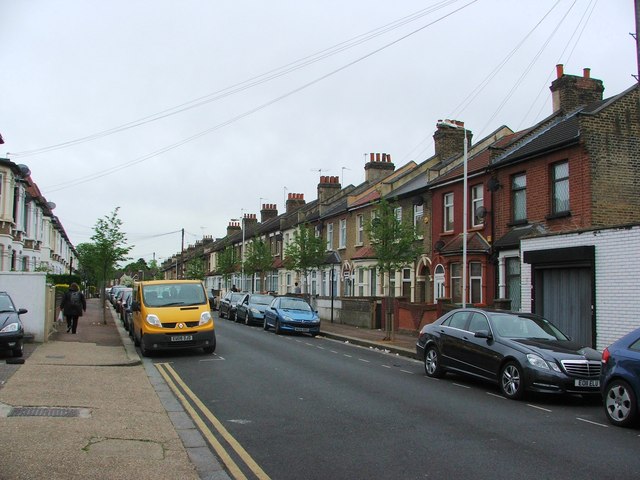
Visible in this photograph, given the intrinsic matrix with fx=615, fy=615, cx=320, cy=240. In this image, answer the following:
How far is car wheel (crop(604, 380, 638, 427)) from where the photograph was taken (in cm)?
819

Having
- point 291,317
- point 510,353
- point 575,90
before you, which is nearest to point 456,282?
point 291,317

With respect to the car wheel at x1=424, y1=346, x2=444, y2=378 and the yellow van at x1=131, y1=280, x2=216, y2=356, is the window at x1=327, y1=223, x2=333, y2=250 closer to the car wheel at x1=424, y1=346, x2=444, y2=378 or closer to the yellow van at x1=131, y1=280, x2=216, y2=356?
the yellow van at x1=131, y1=280, x2=216, y2=356

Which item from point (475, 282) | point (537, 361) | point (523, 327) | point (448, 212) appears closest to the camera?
point (537, 361)

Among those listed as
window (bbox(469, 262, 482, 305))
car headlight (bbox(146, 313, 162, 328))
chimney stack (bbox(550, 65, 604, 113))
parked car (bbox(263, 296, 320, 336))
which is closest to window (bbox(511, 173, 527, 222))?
window (bbox(469, 262, 482, 305))

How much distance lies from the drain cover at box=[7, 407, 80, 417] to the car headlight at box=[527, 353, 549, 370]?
7038mm

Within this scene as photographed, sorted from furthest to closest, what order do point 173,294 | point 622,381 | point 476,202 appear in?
point 476,202
point 173,294
point 622,381

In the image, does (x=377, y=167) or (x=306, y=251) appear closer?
(x=306, y=251)

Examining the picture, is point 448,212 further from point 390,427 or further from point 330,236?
point 390,427

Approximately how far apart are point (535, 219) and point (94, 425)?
1772cm

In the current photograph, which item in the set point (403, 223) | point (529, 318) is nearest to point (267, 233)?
point (403, 223)

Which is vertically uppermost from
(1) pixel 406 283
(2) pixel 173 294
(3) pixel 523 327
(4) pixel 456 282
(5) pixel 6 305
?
(4) pixel 456 282

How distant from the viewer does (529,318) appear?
12039mm

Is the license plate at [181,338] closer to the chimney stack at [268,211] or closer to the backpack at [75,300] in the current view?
the backpack at [75,300]

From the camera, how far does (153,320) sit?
15.7 meters
